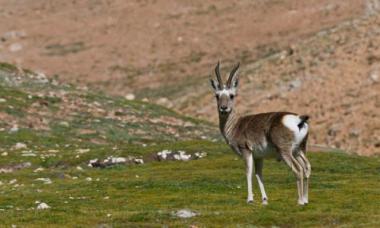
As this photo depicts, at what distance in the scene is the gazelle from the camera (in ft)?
88.9

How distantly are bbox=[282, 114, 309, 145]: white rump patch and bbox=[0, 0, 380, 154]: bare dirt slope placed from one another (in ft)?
143

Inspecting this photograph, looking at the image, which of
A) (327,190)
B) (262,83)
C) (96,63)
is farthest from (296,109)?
(327,190)

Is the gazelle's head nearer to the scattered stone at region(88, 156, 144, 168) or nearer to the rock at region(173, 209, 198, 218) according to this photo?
the rock at region(173, 209, 198, 218)

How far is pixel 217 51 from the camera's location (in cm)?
10706

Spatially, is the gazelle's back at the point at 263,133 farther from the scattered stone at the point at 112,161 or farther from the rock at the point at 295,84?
the rock at the point at 295,84

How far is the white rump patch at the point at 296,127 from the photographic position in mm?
26922

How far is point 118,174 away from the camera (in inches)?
1793

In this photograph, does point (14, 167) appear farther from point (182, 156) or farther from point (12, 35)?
point (12, 35)

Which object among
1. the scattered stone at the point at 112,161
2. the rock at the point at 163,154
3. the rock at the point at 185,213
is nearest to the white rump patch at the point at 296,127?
the rock at the point at 185,213

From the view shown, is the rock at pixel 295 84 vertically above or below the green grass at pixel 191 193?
above

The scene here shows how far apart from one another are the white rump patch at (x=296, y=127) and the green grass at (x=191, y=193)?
223cm

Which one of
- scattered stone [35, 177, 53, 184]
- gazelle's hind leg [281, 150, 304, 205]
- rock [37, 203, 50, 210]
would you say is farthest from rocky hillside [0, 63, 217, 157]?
gazelle's hind leg [281, 150, 304, 205]

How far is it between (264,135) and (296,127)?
1.28 m

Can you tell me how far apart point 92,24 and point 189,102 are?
39.8 meters
